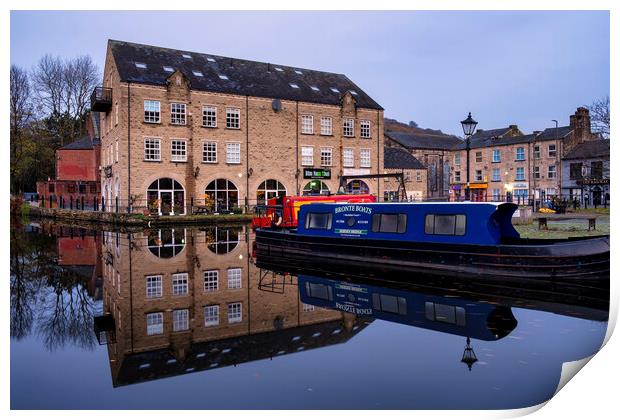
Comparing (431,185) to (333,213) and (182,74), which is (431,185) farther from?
(333,213)

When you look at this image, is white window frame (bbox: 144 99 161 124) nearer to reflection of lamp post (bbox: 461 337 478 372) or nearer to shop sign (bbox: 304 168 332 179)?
shop sign (bbox: 304 168 332 179)

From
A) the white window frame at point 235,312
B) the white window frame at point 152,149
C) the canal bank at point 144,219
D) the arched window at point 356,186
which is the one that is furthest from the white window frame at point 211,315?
the arched window at point 356,186

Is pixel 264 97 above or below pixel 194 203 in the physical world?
above

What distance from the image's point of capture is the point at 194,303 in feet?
32.2

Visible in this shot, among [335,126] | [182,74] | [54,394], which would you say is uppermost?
[182,74]

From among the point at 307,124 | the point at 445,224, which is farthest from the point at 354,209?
the point at 307,124

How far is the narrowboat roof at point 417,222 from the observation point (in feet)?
41.6

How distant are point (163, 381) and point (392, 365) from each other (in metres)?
2.56

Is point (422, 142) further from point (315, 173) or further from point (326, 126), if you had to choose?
point (315, 173)

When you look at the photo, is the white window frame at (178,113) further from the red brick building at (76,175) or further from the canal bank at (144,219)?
the red brick building at (76,175)

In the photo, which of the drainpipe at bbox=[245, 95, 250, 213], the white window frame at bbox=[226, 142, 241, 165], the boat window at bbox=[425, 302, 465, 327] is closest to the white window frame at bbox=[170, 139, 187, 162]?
the white window frame at bbox=[226, 142, 241, 165]

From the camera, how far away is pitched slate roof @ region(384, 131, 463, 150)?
53.6 metres

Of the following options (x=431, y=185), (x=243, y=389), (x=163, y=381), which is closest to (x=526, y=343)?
(x=243, y=389)

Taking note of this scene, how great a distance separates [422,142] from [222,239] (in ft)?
123
